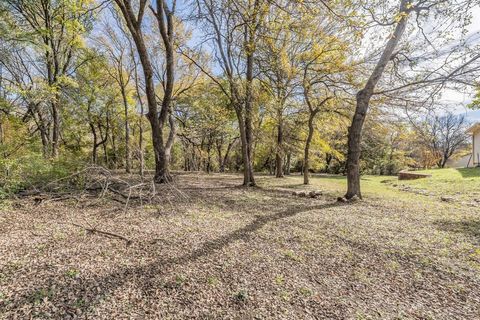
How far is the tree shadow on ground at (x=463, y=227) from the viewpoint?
3.40m

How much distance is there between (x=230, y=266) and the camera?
7.52 ft

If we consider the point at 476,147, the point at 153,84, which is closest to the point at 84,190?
the point at 153,84

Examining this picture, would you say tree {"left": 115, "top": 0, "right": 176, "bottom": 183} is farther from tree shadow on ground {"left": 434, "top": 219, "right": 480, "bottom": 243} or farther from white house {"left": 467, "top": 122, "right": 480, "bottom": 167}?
white house {"left": 467, "top": 122, "right": 480, "bottom": 167}

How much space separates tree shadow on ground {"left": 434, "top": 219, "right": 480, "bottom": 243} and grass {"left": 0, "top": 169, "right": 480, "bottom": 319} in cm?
4

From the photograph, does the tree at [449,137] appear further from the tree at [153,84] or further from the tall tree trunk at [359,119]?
the tree at [153,84]

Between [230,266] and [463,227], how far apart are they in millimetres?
4151

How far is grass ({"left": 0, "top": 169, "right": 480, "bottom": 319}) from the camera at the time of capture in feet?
5.61

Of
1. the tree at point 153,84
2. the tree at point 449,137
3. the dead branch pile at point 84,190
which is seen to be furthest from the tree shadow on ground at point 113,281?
the tree at point 449,137

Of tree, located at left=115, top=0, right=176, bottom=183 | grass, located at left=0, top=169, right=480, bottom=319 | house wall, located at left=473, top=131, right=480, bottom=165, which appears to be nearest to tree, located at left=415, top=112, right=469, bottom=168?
house wall, located at left=473, top=131, right=480, bottom=165

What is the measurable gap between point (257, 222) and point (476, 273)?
2.64 meters

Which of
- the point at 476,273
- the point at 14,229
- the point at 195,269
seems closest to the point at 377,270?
the point at 476,273

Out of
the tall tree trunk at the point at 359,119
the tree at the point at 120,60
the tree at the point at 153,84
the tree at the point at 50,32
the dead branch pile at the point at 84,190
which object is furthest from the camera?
the tree at the point at 120,60

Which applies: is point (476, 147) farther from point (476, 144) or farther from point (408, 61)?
point (408, 61)

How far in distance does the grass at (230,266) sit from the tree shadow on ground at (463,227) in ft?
0.13
